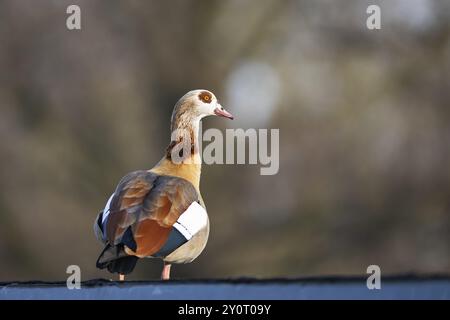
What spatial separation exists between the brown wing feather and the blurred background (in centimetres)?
547

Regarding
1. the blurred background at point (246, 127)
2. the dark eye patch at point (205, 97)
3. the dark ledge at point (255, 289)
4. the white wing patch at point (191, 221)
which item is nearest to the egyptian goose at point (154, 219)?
the white wing patch at point (191, 221)

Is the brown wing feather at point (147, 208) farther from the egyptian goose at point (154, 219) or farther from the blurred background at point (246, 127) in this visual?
the blurred background at point (246, 127)

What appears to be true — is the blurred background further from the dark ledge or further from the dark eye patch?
the dark ledge

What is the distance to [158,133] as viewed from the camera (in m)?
9.76

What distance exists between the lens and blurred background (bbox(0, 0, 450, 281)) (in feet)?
31.3

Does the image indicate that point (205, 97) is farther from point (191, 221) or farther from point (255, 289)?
point (255, 289)

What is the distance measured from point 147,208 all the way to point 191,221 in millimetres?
221

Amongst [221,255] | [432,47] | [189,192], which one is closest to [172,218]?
[189,192]

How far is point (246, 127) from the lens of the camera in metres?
9.67

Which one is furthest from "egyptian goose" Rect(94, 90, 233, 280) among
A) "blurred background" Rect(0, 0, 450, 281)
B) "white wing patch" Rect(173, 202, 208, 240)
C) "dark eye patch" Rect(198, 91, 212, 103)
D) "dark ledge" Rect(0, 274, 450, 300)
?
"blurred background" Rect(0, 0, 450, 281)

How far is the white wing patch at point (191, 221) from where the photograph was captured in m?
3.56

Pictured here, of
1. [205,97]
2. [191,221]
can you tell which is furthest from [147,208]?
[205,97]

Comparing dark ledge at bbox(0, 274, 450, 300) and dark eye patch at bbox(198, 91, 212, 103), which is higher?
dark eye patch at bbox(198, 91, 212, 103)

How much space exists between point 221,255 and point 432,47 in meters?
3.13
